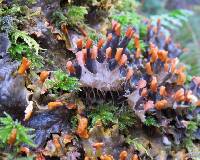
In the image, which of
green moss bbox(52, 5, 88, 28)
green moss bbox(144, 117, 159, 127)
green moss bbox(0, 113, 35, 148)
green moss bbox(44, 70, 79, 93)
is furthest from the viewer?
green moss bbox(52, 5, 88, 28)

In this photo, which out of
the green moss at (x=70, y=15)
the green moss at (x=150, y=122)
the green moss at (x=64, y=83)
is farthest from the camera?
the green moss at (x=70, y=15)

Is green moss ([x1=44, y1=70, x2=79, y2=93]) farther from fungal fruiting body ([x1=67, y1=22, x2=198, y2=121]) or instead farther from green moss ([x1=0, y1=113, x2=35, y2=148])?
green moss ([x1=0, y1=113, x2=35, y2=148])

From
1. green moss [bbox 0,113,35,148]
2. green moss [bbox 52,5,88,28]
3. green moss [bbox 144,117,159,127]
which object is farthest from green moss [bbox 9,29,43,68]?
green moss [bbox 144,117,159,127]

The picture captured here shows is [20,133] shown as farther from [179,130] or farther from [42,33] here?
[179,130]

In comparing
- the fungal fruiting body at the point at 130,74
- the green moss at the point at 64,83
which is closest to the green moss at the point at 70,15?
the fungal fruiting body at the point at 130,74

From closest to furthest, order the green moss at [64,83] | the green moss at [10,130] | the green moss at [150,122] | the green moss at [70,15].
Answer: the green moss at [10,130] < the green moss at [64,83] < the green moss at [150,122] < the green moss at [70,15]

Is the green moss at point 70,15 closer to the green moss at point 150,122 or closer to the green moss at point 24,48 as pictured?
the green moss at point 24,48

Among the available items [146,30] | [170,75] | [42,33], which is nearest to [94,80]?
[42,33]

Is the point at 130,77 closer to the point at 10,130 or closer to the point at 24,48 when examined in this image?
the point at 24,48

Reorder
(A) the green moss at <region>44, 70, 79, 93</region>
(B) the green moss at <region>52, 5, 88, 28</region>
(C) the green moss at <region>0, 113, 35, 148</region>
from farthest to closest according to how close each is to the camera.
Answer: (B) the green moss at <region>52, 5, 88, 28</region>
(A) the green moss at <region>44, 70, 79, 93</region>
(C) the green moss at <region>0, 113, 35, 148</region>
